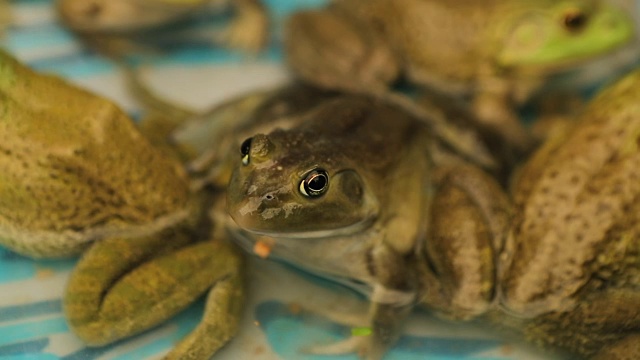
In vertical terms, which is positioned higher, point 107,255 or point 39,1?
point 39,1

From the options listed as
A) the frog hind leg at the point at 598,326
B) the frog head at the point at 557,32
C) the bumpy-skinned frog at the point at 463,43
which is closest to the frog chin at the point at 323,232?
the frog hind leg at the point at 598,326

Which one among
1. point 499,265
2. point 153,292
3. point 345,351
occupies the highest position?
point 499,265

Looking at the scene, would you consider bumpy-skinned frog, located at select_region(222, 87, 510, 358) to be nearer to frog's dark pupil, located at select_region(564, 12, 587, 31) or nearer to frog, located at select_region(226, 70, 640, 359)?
frog, located at select_region(226, 70, 640, 359)

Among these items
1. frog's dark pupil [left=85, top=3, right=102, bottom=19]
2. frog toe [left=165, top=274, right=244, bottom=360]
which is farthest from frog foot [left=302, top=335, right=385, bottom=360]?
frog's dark pupil [left=85, top=3, right=102, bottom=19]

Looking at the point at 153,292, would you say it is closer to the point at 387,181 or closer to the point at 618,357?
the point at 387,181

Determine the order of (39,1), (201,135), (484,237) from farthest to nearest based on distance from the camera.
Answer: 1. (39,1)
2. (201,135)
3. (484,237)

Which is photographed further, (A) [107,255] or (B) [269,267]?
(B) [269,267]

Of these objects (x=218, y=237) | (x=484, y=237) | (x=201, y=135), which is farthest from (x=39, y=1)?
(x=484, y=237)
